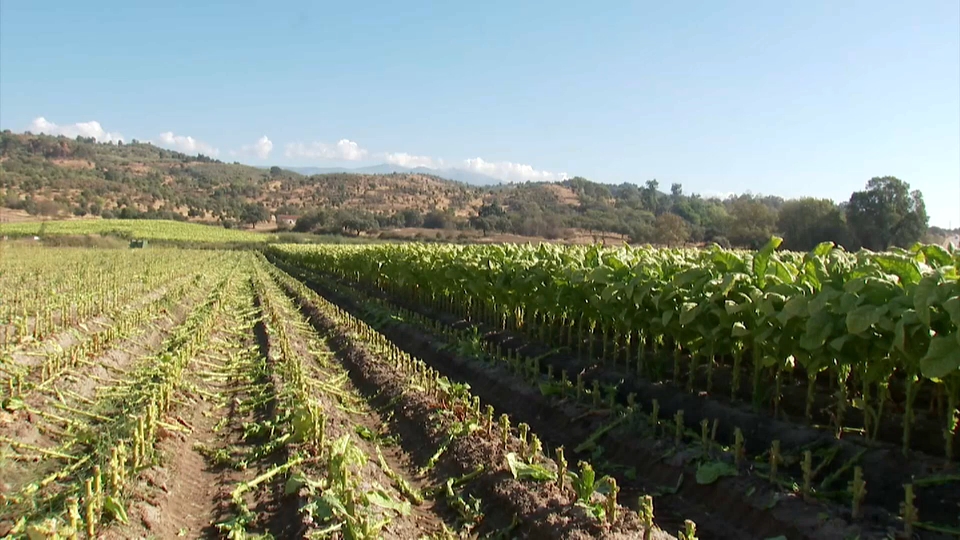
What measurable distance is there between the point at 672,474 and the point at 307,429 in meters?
3.67

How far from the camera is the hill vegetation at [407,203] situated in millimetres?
31406

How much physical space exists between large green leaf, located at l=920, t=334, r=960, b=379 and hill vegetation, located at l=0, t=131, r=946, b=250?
2656 centimetres

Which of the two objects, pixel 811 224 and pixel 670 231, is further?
pixel 670 231

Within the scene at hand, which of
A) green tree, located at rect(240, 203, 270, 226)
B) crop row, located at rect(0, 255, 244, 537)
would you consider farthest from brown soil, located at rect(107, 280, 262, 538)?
green tree, located at rect(240, 203, 270, 226)

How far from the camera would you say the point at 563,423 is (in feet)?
27.0

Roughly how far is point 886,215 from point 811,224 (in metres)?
3.68

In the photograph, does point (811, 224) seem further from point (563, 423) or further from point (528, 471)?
point (528, 471)

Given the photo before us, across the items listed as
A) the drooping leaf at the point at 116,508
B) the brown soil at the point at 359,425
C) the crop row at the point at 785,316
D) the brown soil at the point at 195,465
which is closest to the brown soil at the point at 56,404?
the brown soil at the point at 195,465

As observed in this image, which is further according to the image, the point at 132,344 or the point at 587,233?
the point at 587,233

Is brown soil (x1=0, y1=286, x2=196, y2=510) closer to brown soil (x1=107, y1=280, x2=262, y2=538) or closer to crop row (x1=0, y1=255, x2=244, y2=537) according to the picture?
crop row (x1=0, y1=255, x2=244, y2=537)

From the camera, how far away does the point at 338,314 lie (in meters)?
17.5

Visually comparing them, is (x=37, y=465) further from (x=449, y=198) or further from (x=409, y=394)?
(x=449, y=198)

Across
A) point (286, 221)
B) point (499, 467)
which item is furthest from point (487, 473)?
point (286, 221)

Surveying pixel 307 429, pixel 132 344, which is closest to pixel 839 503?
pixel 307 429
